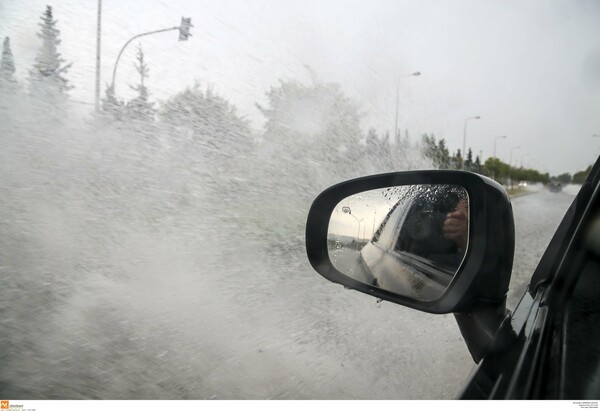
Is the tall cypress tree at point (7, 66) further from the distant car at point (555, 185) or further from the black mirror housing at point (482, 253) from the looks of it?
the distant car at point (555, 185)

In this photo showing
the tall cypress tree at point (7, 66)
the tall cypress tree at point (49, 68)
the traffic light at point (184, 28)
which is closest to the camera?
the tall cypress tree at point (7, 66)

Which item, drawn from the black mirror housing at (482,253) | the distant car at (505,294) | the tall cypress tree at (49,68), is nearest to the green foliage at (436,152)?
the tall cypress tree at (49,68)

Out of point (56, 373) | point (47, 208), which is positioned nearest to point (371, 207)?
point (56, 373)

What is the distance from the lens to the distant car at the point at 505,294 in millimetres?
1071

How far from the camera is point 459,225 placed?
1.47 metres

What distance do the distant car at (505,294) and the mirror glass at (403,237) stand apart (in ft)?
0.06

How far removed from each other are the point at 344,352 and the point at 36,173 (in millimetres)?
3515

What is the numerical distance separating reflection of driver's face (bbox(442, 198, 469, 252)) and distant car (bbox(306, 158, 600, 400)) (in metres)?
0.04

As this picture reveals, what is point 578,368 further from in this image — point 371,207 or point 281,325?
point 281,325

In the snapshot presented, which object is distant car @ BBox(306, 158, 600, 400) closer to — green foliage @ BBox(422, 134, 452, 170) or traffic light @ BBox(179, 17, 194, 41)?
traffic light @ BBox(179, 17, 194, 41)

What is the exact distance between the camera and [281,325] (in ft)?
12.7

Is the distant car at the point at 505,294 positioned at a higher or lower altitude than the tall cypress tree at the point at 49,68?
lower

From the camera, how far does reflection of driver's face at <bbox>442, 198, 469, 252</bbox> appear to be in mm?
1440

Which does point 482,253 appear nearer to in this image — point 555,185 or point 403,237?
point 403,237
